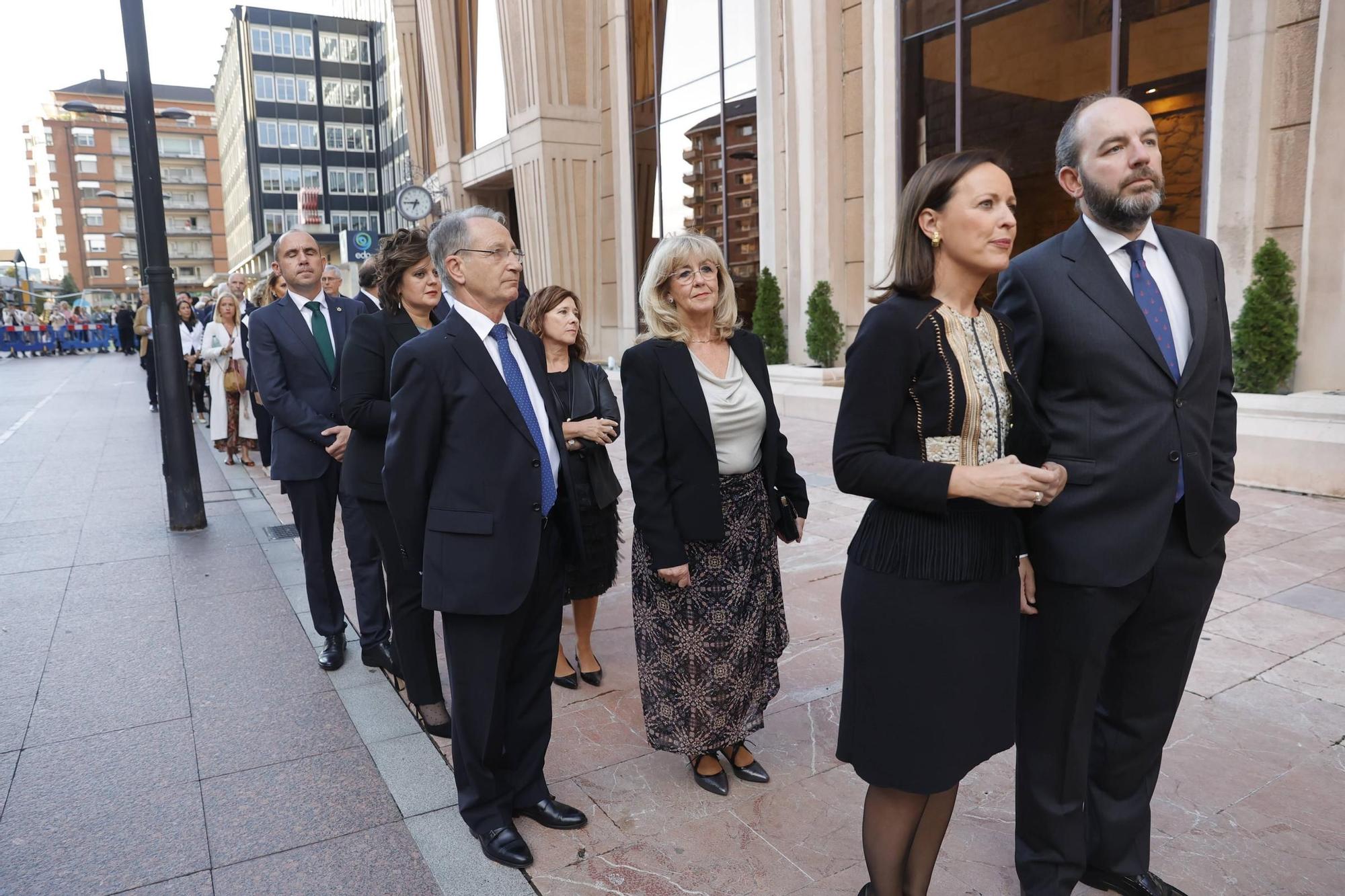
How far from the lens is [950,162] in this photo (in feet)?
6.85

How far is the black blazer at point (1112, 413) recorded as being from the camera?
221 cm

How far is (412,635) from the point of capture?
3732 millimetres

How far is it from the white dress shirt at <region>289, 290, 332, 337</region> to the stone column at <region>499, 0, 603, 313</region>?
1399cm

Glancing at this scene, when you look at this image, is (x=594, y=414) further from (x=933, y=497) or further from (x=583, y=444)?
(x=933, y=497)

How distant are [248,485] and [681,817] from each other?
8.27 meters

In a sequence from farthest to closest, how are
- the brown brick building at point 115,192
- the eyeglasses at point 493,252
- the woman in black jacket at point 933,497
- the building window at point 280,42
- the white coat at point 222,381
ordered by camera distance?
1. the brown brick building at point 115,192
2. the building window at point 280,42
3. the white coat at point 222,381
4. the eyeglasses at point 493,252
5. the woman in black jacket at point 933,497

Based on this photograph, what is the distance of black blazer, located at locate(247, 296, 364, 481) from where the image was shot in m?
4.42

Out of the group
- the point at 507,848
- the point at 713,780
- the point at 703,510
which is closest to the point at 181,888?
the point at 507,848

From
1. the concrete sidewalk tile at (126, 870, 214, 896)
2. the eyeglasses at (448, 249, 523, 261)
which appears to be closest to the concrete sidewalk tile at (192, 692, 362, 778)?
the concrete sidewalk tile at (126, 870, 214, 896)

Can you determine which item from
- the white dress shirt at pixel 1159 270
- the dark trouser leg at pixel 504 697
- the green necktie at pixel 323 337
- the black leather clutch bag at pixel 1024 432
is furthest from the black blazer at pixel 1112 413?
the green necktie at pixel 323 337

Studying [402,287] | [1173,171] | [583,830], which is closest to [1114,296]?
[583,830]

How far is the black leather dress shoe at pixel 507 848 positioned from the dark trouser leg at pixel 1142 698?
5.46 ft

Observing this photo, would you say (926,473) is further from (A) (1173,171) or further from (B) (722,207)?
(B) (722,207)

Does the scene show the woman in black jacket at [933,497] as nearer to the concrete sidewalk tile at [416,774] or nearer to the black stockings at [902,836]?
the black stockings at [902,836]
